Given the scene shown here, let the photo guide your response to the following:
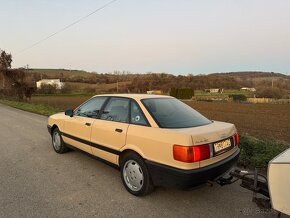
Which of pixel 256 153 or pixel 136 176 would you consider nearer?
pixel 136 176

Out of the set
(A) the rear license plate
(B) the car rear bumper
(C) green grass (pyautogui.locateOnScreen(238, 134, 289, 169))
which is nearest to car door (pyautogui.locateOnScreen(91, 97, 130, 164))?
(B) the car rear bumper

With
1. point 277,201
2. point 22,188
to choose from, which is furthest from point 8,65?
point 277,201

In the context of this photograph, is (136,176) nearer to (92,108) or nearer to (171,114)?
(171,114)

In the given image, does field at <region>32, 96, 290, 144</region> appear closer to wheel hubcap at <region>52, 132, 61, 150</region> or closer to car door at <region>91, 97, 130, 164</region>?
→ car door at <region>91, 97, 130, 164</region>

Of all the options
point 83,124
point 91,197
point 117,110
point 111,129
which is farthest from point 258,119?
point 91,197

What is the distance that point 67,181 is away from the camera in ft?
14.8

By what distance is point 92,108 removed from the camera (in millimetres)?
5145

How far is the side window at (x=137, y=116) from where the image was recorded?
394 centimetres

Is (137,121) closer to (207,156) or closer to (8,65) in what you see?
(207,156)

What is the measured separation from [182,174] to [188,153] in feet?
0.91

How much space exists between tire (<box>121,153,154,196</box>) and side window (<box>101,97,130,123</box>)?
649 millimetres

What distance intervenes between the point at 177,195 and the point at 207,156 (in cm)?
91

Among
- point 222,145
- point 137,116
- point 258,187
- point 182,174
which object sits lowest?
point 258,187

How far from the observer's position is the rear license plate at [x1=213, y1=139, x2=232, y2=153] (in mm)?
3663
